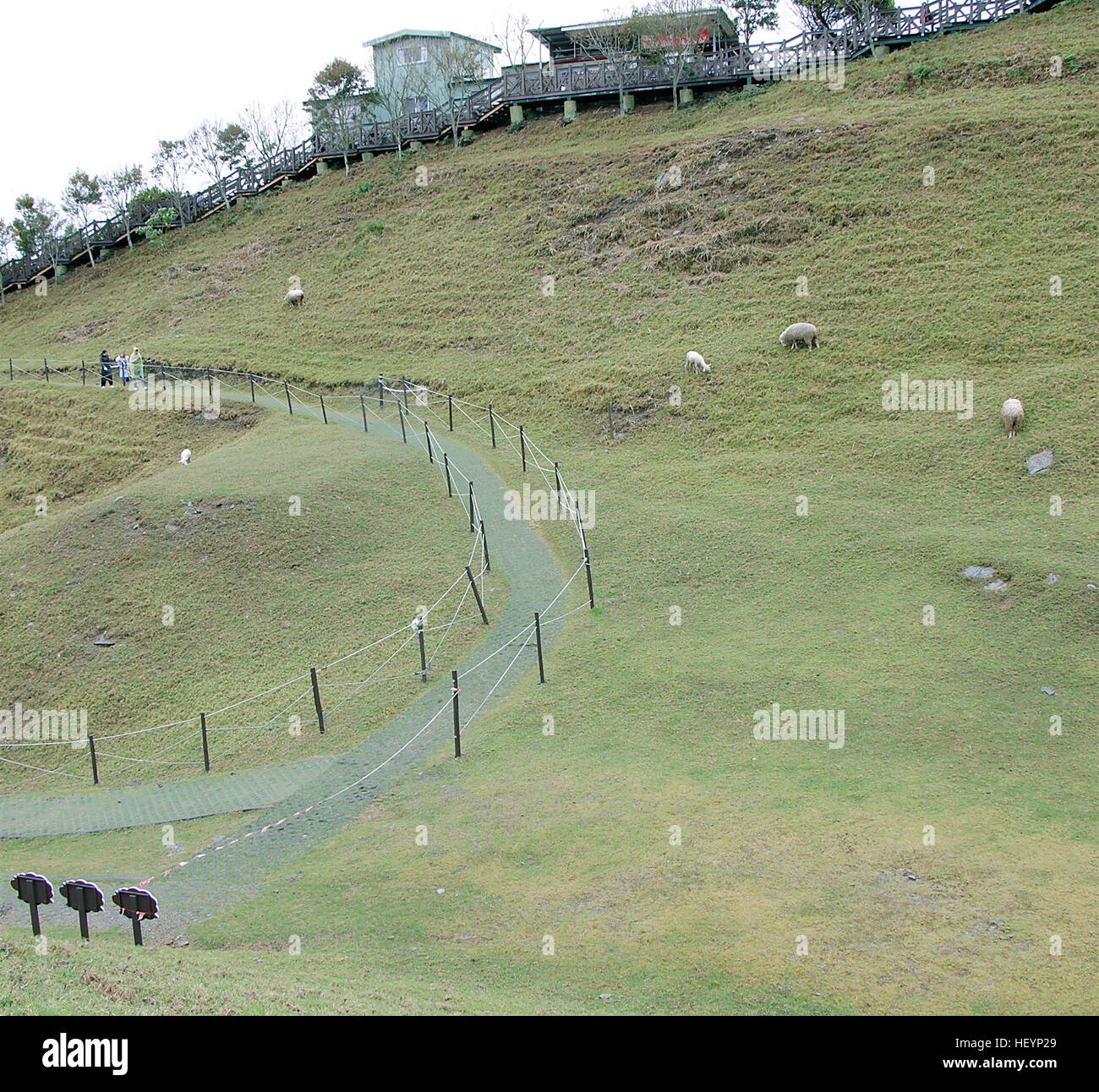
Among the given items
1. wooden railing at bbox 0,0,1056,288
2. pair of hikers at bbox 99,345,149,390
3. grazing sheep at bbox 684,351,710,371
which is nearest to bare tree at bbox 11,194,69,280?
wooden railing at bbox 0,0,1056,288

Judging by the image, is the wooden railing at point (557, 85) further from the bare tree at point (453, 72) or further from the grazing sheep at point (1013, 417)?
the grazing sheep at point (1013, 417)

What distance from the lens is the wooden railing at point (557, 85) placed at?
47.3 metres

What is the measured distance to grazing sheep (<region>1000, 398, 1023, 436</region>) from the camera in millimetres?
23234

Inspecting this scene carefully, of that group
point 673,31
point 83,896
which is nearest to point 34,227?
point 673,31

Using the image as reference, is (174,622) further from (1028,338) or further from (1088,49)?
(1088,49)

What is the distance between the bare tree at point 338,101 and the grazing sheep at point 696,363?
34296 millimetres

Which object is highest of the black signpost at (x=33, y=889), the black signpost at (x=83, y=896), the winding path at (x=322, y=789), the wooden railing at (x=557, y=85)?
the wooden railing at (x=557, y=85)

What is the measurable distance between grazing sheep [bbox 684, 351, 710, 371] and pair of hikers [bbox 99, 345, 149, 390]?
2166 centimetres

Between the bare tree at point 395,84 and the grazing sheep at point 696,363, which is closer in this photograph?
the grazing sheep at point 696,363

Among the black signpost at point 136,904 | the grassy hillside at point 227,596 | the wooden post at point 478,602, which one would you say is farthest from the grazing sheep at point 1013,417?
the black signpost at point 136,904

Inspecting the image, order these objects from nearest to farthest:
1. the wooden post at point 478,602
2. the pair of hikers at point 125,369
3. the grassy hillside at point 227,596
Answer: the grassy hillside at point 227,596, the wooden post at point 478,602, the pair of hikers at point 125,369

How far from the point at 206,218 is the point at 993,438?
4717cm

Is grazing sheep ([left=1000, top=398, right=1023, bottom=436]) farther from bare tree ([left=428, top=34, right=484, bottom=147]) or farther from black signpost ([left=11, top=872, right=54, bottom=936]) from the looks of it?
bare tree ([left=428, top=34, right=484, bottom=147])

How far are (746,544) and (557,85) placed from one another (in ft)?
133
